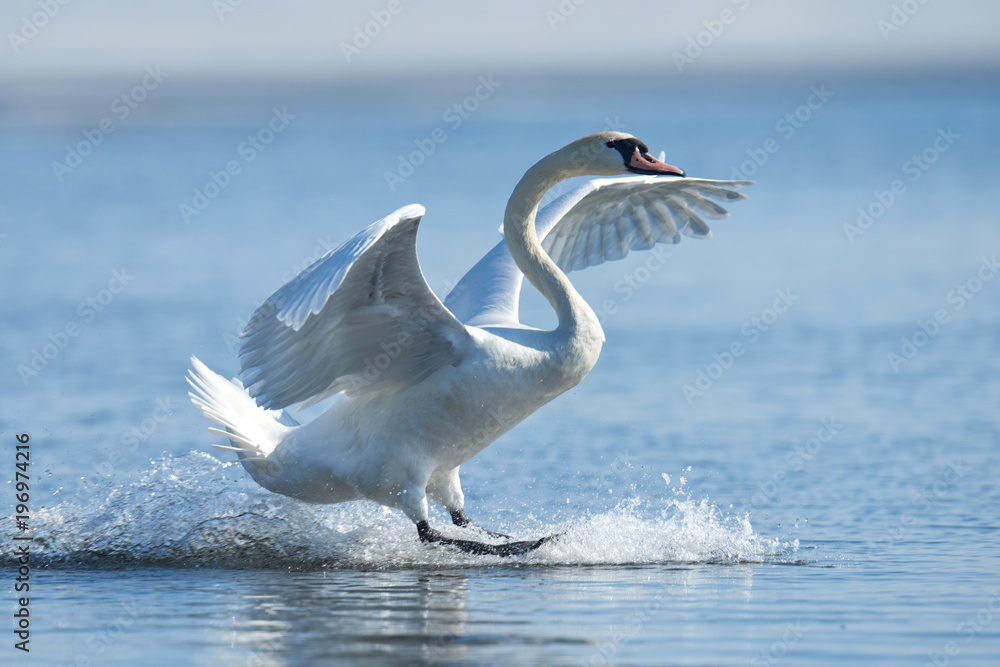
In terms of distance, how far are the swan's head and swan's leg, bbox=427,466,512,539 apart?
1.84 meters

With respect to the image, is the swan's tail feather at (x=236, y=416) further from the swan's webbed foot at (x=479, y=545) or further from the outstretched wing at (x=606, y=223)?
the outstretched wing at (x=606, y=223)

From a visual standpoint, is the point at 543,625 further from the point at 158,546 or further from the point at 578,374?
the point at 158,546

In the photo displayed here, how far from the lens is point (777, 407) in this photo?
11078mm

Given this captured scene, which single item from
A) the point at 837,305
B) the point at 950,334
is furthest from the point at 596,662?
the point at 837,305

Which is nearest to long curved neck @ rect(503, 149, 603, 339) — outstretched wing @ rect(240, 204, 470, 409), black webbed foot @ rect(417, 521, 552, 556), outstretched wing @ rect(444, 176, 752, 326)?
outstretched wing @ rect(240, 204, 470, 409)

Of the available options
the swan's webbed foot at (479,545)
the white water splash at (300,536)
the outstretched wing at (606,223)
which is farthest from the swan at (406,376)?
the outstretched wing at (606,223)

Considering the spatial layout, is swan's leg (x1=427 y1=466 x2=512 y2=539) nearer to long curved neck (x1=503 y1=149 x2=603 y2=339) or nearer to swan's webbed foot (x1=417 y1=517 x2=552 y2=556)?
swan's webbed foot (x1=417 y1=517 x2=552 y2=556)

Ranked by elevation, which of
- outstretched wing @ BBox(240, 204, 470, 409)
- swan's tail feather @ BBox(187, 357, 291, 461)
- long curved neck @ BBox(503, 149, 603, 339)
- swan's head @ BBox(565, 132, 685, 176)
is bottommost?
swan's tail feather @ BBox(187, 357, 291, 461)

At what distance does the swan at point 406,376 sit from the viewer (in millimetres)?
7285

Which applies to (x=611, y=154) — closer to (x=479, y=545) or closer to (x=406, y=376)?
(x=406, y=376)

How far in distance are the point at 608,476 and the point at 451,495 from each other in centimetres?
163

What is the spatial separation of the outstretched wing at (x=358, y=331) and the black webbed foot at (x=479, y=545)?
80 centimetres

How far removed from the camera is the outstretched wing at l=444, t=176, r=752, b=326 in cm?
893

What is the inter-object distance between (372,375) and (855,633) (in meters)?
2.98
